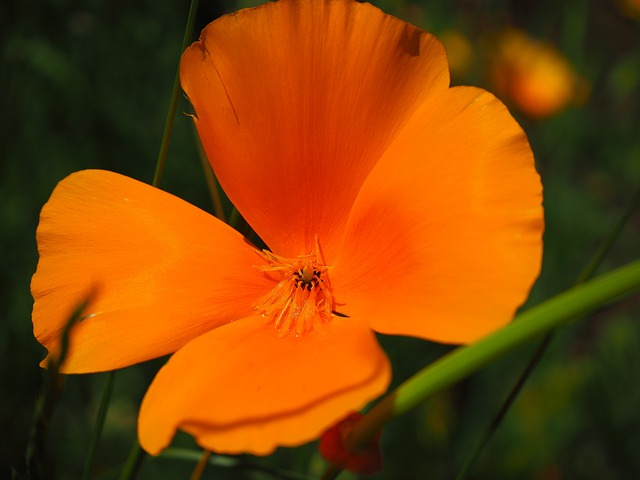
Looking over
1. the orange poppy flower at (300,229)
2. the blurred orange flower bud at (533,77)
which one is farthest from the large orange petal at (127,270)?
the blurred orange flower bud at (533,77)

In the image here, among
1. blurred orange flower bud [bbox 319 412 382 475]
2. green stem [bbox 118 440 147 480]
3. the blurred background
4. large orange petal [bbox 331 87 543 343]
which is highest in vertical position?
large orange petal [bbox 331 87 543 343]

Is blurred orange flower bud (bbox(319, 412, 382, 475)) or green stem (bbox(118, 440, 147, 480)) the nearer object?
blurred orange flower bud (bbox(319, 412, 382, 475))

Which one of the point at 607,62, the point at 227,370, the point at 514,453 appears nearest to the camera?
the point at 227,370

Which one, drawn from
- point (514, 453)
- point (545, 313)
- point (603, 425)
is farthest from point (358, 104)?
point (603, 425)

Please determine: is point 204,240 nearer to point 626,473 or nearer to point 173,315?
point 173,315

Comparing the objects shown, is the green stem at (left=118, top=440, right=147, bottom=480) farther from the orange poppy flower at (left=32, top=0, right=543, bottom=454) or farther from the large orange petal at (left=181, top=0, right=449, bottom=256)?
the large orange petal at (left=181, top=0, right=449, bottom=256)

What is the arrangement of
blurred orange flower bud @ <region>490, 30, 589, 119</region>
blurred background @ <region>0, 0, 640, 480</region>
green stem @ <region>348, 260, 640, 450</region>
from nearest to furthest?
1. green stem @ <region>348, 260, 640, 450</region>
2. blurred background @ <region>0, 0, 640, 480</region>
3. blurred orange flower bud @ <region>490, 30, 589, 119</region>

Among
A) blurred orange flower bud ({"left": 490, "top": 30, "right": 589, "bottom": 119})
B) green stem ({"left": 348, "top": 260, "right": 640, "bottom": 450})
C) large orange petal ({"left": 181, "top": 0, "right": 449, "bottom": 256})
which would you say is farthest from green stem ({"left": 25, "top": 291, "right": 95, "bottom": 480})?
blurred orange flower bud ({"left": 490, "top": 30, "right": 589, "bottom": 119})
